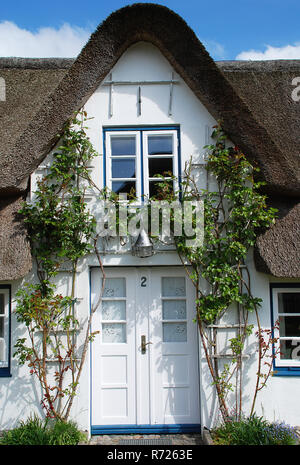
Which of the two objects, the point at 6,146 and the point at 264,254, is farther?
the point at 6,146

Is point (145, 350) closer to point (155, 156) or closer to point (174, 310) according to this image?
point (174, 310)

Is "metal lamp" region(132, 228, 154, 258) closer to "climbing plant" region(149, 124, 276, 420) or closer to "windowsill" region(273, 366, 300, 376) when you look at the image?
"climbing plant" region(149, 124, 276, 420)

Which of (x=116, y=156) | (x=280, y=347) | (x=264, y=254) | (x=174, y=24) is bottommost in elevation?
(x=280, y=347)

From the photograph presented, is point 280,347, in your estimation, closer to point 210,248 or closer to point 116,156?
point 210,248

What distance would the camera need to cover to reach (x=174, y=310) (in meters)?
4.72

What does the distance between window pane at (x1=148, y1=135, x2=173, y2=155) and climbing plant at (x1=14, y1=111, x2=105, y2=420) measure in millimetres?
812

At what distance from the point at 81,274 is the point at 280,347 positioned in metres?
2.78

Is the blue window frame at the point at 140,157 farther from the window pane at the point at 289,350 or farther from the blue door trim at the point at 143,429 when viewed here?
the blue door trim at the point at 143,429

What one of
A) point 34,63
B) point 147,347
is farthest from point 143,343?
point 34,63

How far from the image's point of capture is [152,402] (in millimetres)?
Answer: 4539

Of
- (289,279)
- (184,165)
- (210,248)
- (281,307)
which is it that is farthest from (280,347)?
(184,165)

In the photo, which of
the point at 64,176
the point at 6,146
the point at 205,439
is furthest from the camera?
the point at 6,146

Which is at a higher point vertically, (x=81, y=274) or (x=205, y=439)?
(x=81, y=274)

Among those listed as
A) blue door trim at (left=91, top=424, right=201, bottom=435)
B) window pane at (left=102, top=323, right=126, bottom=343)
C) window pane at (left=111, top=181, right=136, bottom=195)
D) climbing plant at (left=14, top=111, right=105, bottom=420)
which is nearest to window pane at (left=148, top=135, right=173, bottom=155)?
window pane at (left=111, top=181, right=136, bottom=195)
